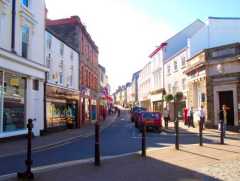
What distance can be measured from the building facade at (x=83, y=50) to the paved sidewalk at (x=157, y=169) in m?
24.0

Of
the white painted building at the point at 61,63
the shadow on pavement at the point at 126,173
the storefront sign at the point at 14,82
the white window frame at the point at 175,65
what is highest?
the white window frame at the point at 175,65

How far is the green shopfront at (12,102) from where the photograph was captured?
59.0 ft

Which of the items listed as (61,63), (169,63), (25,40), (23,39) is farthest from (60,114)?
(169,63)

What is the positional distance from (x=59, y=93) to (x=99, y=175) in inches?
765

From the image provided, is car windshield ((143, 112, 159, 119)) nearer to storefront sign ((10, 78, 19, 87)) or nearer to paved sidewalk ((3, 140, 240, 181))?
storefront sign ((10, 78, 19, 87))

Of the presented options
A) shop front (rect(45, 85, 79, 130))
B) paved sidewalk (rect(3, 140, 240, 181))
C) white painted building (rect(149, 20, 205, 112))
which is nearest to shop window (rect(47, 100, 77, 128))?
shop front (rect(45, 85, 79, 130))

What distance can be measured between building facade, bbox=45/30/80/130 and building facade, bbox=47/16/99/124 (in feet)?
6.00

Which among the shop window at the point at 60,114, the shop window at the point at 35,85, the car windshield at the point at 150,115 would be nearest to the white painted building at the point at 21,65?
the shop window at the point at 35,85

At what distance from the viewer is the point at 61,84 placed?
28359mm

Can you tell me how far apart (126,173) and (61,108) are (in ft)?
66.1

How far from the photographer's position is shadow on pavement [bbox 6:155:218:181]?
8.02m

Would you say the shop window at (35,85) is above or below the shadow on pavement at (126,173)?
above

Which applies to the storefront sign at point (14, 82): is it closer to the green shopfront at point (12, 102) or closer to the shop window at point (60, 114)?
the green shopfront at point (12, 102)

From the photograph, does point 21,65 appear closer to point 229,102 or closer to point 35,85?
point 35,85
